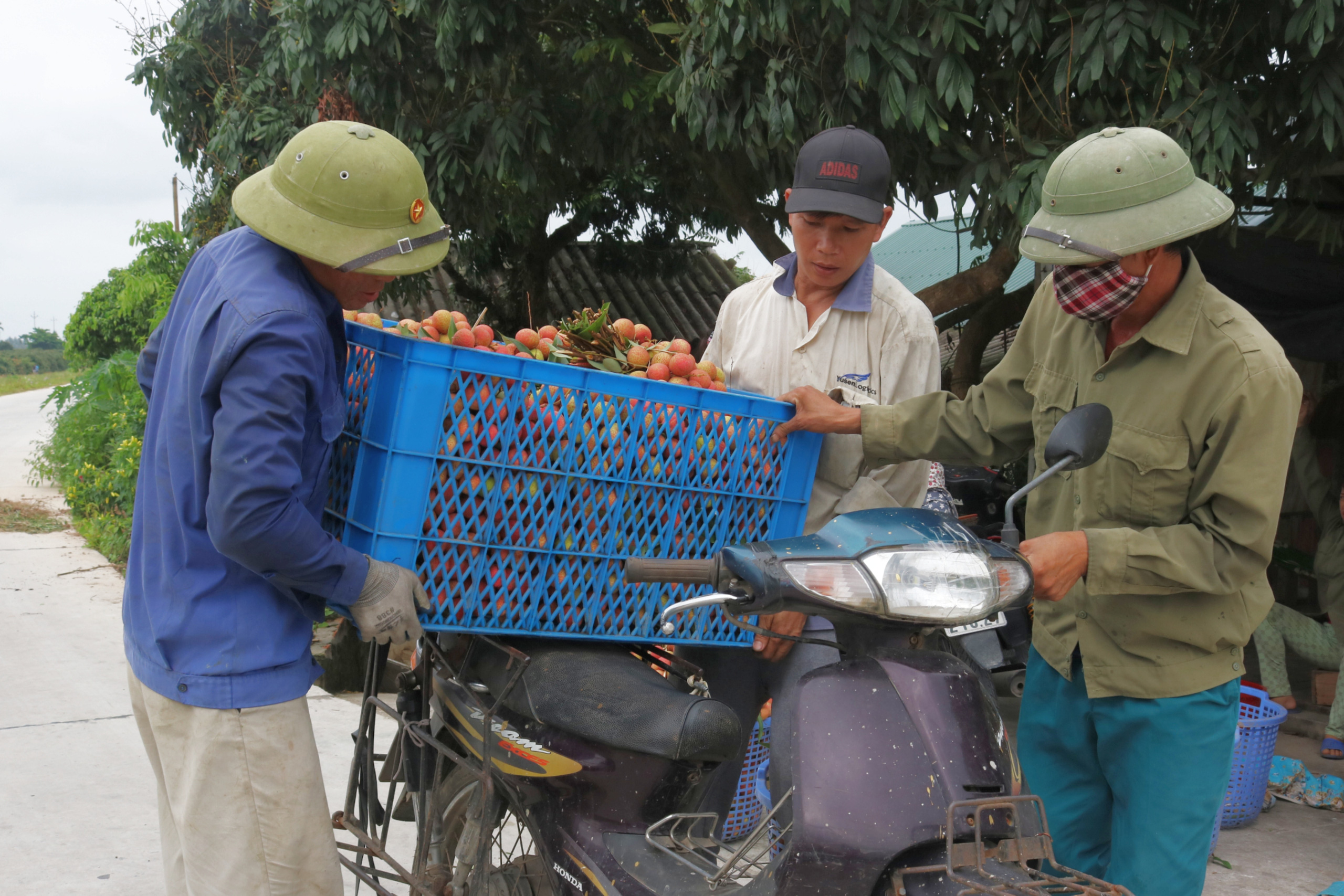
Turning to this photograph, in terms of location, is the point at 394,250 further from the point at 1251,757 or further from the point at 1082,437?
the point at 1251,757

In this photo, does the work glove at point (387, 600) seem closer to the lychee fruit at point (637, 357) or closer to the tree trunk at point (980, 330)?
the lychee fruit at point (637, 357)

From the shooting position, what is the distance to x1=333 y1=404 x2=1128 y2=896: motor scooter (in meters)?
1.55

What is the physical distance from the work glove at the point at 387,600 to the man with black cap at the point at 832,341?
811 mm

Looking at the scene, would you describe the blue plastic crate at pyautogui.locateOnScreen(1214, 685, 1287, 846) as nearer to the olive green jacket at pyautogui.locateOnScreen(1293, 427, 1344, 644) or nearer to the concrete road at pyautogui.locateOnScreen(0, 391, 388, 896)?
the olive green jacket at pyautogui.locateOnScreen(1293, 427, 1344, 644)

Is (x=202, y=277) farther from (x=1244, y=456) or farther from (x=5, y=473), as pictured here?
(x=5, y=473)

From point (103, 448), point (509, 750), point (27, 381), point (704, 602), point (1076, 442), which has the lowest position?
point (27, 381)

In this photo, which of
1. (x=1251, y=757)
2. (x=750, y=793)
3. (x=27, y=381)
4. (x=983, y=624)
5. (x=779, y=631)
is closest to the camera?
(x=779, y=631)

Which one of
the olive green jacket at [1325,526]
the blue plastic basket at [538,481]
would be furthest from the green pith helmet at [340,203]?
the olive green jacket at [1325,526]

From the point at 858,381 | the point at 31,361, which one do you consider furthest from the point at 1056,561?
the point at 31,361

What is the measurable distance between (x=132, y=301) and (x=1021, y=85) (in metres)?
10.5

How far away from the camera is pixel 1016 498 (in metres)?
1.67

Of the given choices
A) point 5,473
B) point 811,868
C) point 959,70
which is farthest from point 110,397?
point 811,868

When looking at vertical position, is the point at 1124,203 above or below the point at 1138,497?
above

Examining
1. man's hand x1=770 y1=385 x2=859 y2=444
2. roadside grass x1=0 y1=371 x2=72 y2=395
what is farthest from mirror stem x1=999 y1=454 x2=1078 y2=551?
roadside grass x1=0 y1=371 x2=72 y2=395
